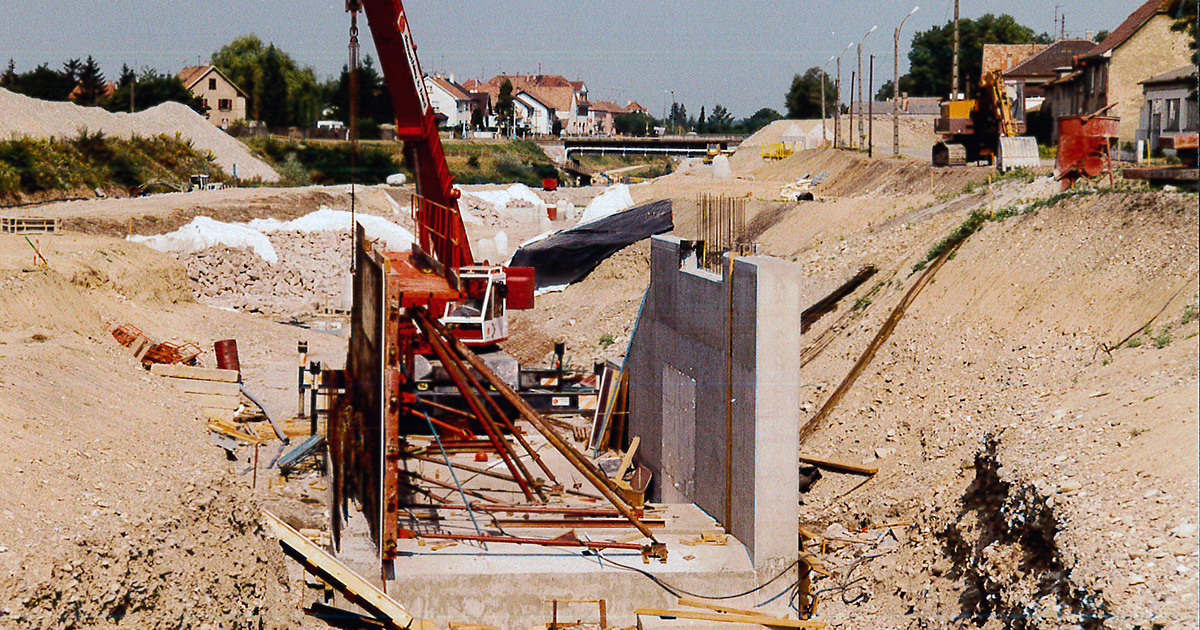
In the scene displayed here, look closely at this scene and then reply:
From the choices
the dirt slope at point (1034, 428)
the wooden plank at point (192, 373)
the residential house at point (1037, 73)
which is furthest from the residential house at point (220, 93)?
the dirt slope at point (1034, 428)

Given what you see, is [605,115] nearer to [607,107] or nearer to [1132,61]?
[607,107]

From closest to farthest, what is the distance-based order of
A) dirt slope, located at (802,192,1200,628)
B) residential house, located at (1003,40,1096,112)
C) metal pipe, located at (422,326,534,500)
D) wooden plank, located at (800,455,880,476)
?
1. dirt slope, located at (802,192,1200,628)
2. metal pipe, located at (422,326,534,500)
3. wooden plank, located at (800,455,880,476)
4. residential house, located at (1003,40,1096,112)

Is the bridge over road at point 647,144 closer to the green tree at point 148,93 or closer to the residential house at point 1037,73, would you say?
the green tree at point 148,93

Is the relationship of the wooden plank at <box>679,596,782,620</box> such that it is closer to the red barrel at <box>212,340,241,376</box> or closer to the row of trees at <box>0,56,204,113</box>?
the red barrel at <box>212,340,241,376</box>

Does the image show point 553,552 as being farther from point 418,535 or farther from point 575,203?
point 575,203

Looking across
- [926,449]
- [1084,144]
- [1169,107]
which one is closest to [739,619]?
[926,449]

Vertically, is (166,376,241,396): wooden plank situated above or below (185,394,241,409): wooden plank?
above

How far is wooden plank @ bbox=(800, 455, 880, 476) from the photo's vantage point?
50.4 ft

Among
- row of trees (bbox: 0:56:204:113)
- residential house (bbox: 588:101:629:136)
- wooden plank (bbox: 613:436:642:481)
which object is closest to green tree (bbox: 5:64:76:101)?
row of trees (bbox: 0:56:204:113)

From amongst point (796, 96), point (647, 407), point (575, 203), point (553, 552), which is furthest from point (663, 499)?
point (796, 96)

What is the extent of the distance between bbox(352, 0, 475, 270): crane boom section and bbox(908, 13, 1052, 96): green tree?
2631 inches

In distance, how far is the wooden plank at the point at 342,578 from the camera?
1155 centimetres

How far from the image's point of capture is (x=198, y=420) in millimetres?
17688

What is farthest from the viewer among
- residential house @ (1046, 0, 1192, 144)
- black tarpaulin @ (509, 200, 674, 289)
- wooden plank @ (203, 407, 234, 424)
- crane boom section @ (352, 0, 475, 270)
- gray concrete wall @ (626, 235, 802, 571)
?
residential house @ (1046, 0, 1192, 144)
